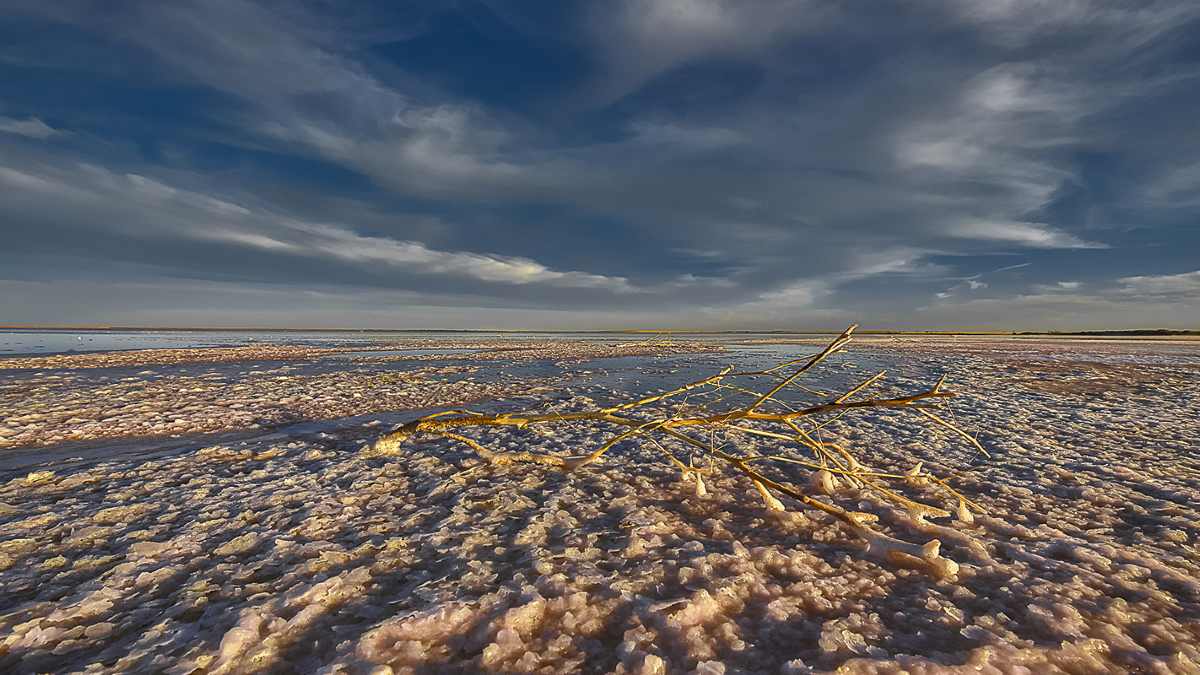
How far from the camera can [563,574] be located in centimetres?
249

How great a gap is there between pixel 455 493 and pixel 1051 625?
3.42 m

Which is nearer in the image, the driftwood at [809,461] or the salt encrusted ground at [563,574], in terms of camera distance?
the salt encrusted ground at [563,574]

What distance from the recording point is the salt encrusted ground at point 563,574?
74.9 inches

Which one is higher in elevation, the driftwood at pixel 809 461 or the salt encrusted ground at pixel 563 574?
the driftwood at pixel 809 461

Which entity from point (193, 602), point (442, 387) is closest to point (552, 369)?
point (442, 387)

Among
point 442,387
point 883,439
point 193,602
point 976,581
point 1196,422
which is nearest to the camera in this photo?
point 193,602

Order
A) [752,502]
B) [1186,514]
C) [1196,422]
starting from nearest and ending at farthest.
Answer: [1186,514], [752,502], [1196,422]

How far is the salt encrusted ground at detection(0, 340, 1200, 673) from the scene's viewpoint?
1903 millimetres

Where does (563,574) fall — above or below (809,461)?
below

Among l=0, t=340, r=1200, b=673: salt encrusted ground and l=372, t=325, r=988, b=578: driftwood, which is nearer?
l=0, t=340, r=1200, b=673: salt encrusted ground

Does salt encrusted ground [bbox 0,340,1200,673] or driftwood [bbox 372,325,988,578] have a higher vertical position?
driftwood [bbox 372,325,988,578]

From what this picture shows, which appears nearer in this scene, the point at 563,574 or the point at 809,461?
the point at 563,574

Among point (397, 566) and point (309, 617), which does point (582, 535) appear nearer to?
point (397, 566)

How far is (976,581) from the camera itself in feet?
8.01
